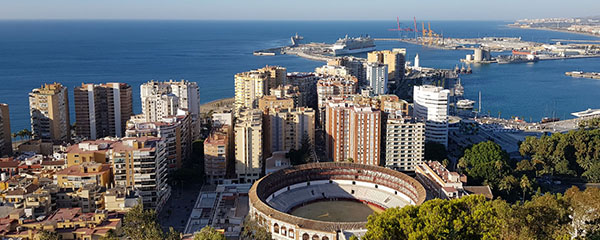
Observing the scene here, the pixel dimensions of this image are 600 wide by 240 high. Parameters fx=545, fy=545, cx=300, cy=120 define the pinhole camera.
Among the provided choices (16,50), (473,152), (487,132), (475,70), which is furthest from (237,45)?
(473,152)

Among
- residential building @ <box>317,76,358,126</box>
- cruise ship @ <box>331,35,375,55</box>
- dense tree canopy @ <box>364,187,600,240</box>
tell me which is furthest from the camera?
cruise ship @ <box>331,35,375,55</box>

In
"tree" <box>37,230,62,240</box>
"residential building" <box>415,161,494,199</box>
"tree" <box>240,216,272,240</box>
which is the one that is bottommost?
"tree" <box>240,216,272,240</box>

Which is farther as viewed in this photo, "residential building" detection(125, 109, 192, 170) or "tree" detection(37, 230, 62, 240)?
"residential building" detection(125, 109, 192, 170)

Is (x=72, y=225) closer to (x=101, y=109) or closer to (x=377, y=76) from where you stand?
(x=101, y=109)

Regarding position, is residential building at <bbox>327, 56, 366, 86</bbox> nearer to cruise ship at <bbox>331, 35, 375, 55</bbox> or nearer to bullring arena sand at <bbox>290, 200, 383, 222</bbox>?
bullring arena sand at <bbox>290, 200, 383, 222</bbox>

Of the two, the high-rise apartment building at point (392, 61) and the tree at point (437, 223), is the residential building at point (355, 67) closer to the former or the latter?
the high-rise apartment building at point (392, 61)

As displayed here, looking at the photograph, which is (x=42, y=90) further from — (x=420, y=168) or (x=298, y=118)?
(x=420, y=168)

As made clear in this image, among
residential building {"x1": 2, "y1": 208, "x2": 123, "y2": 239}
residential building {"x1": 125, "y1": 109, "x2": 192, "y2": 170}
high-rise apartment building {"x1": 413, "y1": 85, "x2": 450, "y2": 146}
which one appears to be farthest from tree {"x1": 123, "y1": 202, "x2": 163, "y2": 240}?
high-rise apartment building {"x1": 413, "y1": 85, "x2": 450, "y2": 146}
